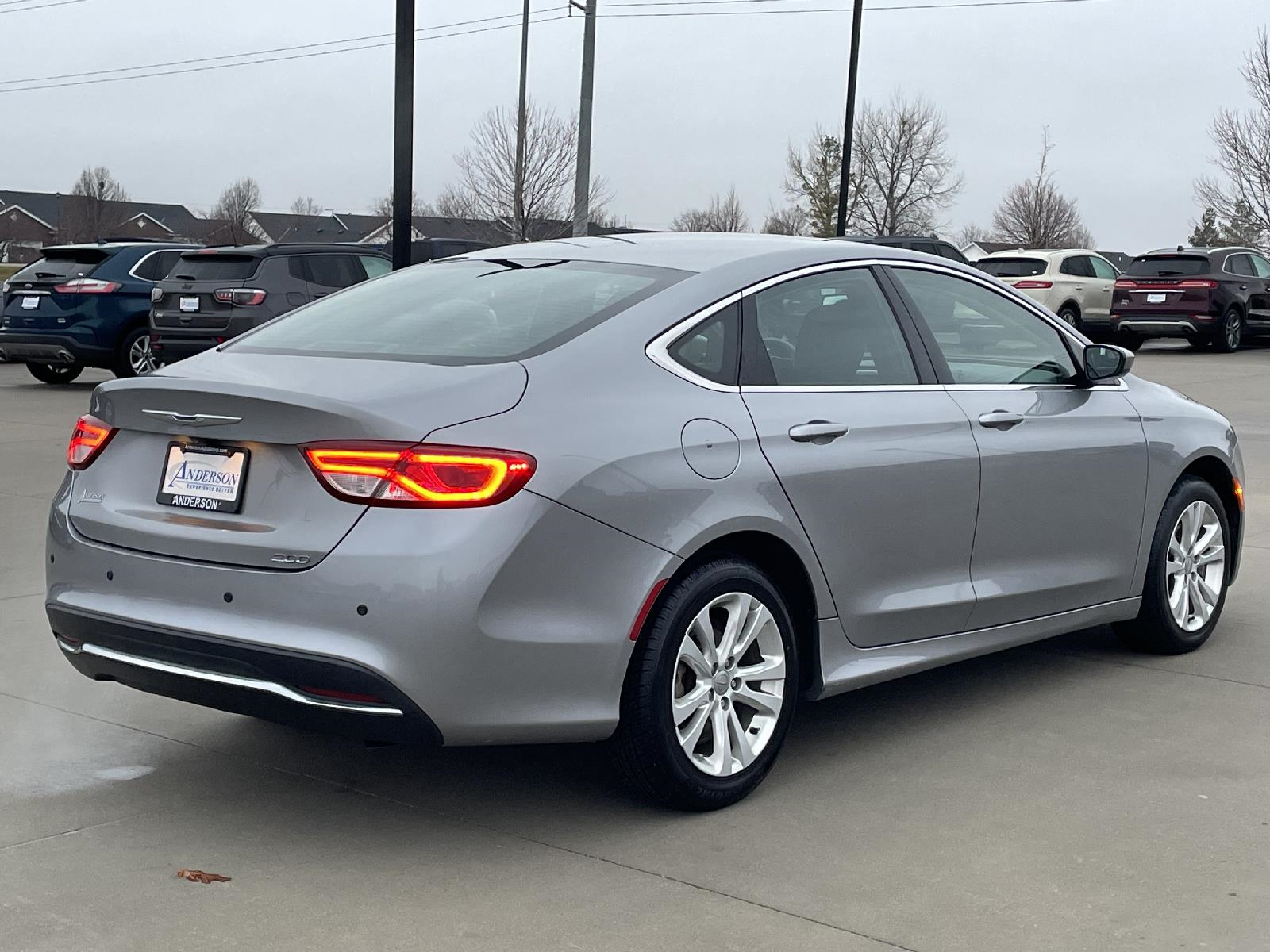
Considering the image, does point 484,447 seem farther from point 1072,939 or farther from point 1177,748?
point 1177,748

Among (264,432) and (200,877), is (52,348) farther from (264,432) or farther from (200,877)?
(200,877)

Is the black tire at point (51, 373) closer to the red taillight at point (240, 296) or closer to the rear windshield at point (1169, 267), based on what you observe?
the red taillight at point (240, 296)

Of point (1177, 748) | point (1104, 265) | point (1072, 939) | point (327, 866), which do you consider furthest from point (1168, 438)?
point (1104, 265)

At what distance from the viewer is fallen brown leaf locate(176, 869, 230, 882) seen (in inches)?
150

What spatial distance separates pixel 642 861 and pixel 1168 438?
9.83 feet

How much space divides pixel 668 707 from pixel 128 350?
A: 50.8 feet

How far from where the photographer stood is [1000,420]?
523cm

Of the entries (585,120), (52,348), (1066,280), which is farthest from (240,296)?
(1066,280)

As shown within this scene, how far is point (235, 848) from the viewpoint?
4.04 meters

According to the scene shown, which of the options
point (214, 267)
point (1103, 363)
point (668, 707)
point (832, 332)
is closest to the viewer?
point (668, 707)

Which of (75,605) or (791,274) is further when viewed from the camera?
(791,274)

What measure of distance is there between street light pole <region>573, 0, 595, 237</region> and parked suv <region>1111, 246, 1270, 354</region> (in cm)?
866

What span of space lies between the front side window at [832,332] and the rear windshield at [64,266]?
1513cm

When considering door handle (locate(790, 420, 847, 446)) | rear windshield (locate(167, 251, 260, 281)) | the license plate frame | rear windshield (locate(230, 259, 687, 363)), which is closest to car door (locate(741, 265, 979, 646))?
door handle (locate(790, 420, 847, 446))
